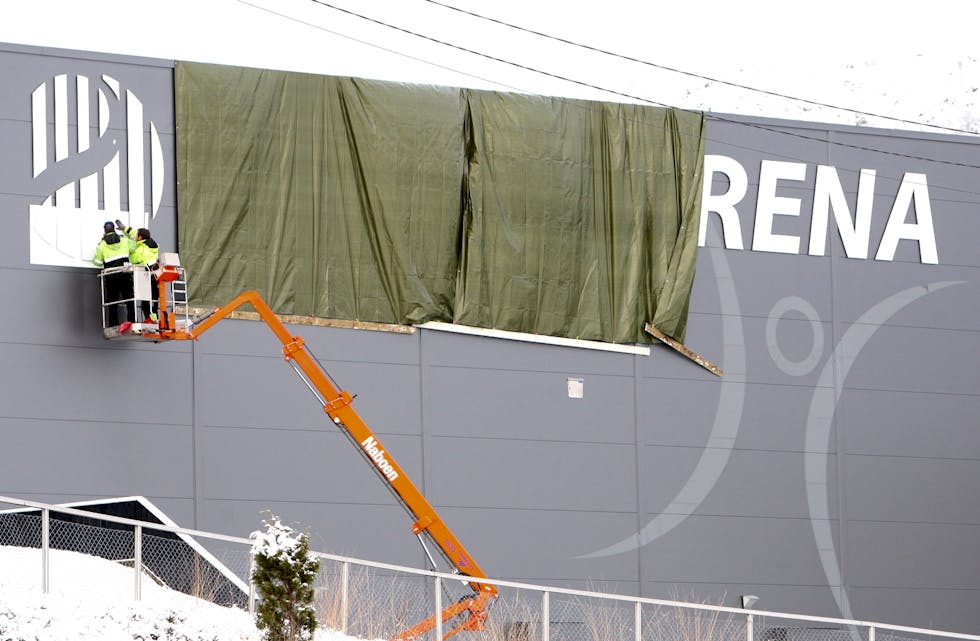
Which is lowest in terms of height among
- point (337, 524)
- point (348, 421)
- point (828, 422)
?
point (337, 524)

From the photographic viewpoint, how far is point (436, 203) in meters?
23.9

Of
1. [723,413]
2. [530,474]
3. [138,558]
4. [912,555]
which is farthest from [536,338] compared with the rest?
[138,558]

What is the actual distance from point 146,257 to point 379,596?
5203 mm

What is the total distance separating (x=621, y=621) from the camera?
23.1 m

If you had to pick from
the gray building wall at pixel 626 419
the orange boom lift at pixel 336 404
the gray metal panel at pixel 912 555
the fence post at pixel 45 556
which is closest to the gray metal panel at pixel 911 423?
the gray building wall at pixel 626 419

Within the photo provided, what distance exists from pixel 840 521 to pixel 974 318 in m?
4.22

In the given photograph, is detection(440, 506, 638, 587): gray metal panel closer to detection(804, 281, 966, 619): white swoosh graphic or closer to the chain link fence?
the chain link fence

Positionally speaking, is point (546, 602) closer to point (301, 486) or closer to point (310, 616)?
point (310, 616)

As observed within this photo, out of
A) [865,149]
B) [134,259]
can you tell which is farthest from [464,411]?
[865,149]

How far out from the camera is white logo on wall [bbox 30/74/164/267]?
70.8ft

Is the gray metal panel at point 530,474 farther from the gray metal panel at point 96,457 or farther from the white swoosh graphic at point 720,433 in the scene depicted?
the gray metal panel at point 96,457

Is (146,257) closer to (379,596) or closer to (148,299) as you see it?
(148,299)

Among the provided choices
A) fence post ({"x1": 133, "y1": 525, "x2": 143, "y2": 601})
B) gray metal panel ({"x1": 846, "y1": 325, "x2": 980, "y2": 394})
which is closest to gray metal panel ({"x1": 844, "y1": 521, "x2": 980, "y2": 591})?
gray metal panel ({"x1": 846, "y1": 325, "x2": 980, "y2": 394})

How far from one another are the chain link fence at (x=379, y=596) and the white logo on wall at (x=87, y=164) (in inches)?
140
